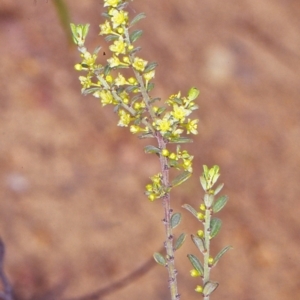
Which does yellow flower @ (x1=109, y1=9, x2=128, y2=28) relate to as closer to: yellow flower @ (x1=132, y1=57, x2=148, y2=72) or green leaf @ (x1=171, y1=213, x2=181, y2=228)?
yellow flower @ (x1=132, y1=57, x2=148, y2=72)

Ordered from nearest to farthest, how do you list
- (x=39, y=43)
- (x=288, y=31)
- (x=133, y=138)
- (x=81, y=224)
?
(x=81, y=224)
(x=133, y=138)
(x=39, y=43)
(x=288, y=31)

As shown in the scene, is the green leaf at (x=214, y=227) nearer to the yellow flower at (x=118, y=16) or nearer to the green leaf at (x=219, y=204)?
the green leaf at (x=219, y=204)

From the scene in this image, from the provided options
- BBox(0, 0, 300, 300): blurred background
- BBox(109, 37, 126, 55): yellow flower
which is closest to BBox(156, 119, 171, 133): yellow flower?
BBox(109, 37, 126, 55): yellow flower

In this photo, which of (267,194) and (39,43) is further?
(39,43)

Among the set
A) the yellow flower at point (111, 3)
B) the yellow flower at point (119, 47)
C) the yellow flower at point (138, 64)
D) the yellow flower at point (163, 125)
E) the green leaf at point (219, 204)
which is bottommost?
the green leaf at point (219, 204)

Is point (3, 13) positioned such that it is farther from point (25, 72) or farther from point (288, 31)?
point (288, 31)

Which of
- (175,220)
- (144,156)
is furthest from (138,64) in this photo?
(144,156)

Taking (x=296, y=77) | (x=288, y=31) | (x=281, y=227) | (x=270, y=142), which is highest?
(x=288, y=31)

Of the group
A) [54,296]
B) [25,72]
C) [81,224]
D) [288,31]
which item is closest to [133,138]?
[81,224]

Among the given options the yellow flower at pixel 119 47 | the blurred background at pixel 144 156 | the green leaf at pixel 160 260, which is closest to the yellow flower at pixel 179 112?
the yellow flower at pixel 119 47
